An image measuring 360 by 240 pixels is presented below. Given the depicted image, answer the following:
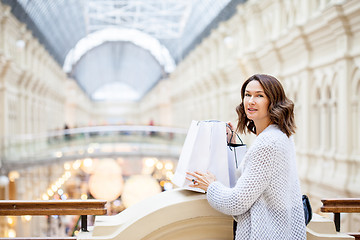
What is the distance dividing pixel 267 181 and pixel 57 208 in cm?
179

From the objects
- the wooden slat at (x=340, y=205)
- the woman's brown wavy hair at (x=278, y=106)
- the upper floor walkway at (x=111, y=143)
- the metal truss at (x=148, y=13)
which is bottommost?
the upper floor walkway at (x=111, y=143)

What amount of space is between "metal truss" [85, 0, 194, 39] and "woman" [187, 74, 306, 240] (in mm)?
30938

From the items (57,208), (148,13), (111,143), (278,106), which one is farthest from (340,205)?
(148,13)

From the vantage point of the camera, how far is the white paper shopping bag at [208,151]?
3.49 metres

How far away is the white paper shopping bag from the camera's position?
349 centimetres

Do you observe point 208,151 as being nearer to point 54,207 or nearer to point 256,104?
point 256,104

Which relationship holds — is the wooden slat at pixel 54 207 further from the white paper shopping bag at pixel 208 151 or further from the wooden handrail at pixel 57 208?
the white paper shopping bag at pixel 208 151

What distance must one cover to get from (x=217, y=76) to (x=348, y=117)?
14931 mm

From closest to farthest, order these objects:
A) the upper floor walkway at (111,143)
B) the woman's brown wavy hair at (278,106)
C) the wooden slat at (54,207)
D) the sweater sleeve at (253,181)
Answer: the sweater sleeve at (253,181), the woman's brown wavy hair at (278,106), the wooden slat at (54,207), the upper floor walkway at (111,143)

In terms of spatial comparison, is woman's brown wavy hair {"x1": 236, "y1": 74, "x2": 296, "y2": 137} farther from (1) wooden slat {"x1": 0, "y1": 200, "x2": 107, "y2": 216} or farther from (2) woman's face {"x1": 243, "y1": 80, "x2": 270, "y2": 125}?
(1) wooden slat {"x1": 0, "y1": 200, "x2": 107, "y2": 216}

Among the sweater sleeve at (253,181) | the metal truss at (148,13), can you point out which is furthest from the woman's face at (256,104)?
the metal truss at (148,13)

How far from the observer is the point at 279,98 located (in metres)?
3.22

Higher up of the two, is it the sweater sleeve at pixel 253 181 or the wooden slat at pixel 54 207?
the sweater sleeve at pixel 253 181

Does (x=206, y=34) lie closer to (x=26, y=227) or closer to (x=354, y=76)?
(x=26, y=227)
